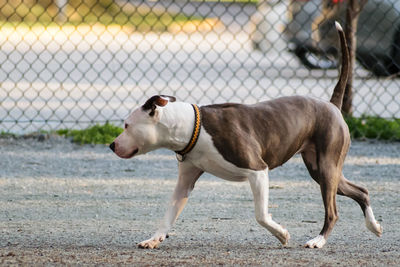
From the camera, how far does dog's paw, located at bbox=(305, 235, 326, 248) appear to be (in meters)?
4.24

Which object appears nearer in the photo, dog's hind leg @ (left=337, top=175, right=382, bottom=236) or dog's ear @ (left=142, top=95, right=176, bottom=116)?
dog's ear @ (left=142, top=95, right=176, bottom=116)

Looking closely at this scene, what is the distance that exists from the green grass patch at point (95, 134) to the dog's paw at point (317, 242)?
3399mm

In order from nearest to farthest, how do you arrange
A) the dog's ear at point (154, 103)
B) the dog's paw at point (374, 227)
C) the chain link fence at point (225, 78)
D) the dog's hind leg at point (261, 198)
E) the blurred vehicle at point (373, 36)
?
the dog's ear at point (154, 103) < the dog's hind leg at point (261, 198) < the dog's paw at point (374, 227) < the chain link fence at point (225, 78) < the blurred vehicle at point (373, 36)

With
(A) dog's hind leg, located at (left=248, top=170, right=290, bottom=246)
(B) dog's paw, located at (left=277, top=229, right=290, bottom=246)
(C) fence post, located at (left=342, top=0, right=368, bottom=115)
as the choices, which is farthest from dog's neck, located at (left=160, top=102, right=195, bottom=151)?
(C) fence post, located at (left=342, top=0, right=368, bottom=115)

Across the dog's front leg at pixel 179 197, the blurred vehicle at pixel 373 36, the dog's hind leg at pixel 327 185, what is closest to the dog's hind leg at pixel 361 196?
the dog's hind leg at pixel 327 185

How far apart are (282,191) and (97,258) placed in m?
2.15

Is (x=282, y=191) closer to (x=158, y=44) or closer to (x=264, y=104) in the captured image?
(x=264, y=104)

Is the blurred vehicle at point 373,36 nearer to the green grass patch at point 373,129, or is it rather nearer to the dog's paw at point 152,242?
the green grass patch at point 373,129

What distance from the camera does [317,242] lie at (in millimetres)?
4250

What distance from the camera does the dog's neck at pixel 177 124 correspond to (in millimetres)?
3980

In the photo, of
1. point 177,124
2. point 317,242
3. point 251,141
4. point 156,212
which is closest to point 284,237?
point 317,242

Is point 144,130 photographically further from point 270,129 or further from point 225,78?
point 225,78

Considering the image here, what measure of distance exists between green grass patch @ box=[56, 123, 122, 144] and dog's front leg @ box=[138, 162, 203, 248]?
3.09 m

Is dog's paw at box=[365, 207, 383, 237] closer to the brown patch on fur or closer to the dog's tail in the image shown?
the brown patch on fur
